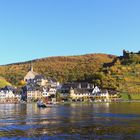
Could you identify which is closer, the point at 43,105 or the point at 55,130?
the point at 55,130

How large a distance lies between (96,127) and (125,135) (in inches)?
476

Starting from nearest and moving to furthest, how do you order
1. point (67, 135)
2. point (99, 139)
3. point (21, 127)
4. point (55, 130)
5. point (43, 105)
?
point (99, 139)
point (67, 135)
point (55, 130)
point (21, 127)
point (43, 105)

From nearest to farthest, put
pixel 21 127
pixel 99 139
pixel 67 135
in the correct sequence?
1. pixel 99 139
2. pixel 67 135
3. pixel 21 127

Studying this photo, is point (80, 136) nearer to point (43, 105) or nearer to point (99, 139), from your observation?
point (99, 139)

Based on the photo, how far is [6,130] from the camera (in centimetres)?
6838

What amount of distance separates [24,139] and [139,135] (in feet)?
57.0

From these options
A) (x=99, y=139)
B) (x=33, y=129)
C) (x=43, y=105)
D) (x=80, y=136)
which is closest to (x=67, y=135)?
(x=80, y=136)

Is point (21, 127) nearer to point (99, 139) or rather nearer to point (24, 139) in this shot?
point (24, 139)

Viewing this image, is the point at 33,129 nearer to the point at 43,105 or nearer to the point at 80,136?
the point at 80,136

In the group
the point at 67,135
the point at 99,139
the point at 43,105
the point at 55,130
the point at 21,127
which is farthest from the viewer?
the point at 43,105

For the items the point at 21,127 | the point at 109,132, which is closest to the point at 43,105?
the point at 21,127

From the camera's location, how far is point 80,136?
59.4m

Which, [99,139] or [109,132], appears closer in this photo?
[99,139]

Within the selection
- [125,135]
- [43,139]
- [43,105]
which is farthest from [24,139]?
[43,105]
